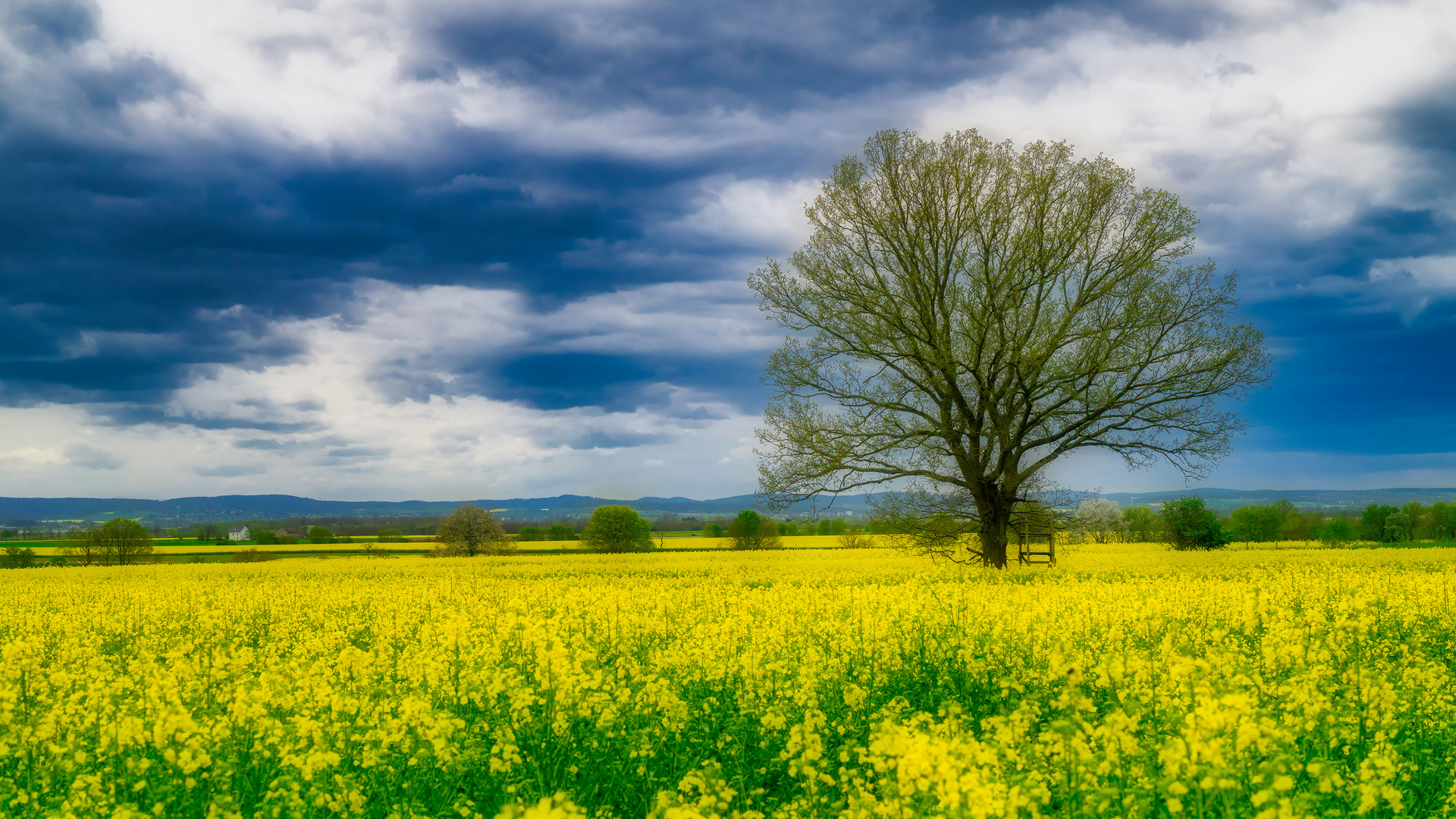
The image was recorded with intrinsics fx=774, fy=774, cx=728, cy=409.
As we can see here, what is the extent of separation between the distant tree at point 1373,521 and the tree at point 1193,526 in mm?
37385

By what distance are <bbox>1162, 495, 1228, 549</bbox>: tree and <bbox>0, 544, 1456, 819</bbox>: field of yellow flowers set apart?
38880 mm

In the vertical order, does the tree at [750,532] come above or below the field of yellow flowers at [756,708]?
below

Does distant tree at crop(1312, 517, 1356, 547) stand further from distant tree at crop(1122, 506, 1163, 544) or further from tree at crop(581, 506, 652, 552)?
tree at crop(581, 506, 652, 552)

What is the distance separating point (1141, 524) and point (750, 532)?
36.6 m

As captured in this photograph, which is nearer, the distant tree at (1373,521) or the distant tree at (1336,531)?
the distant tree at (1336,531)

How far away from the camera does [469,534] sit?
66.1 m

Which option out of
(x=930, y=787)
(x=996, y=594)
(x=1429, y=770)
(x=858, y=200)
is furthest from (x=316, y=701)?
(x=858, y=200)

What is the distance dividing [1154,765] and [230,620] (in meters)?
14.1

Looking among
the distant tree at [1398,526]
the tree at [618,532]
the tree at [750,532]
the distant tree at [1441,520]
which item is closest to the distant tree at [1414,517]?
the distant tree at [1398,526]

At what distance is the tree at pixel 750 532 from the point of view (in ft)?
223

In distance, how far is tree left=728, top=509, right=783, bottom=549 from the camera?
223ft

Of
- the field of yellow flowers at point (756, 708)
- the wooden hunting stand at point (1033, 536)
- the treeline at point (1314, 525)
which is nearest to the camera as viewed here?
the field of yellow flowers at point (756, 708)

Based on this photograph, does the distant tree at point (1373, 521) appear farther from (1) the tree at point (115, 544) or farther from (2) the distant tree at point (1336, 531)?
(1) the tree at point (115, 544)

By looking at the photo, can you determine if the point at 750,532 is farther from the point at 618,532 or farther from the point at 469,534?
the point at 469,534
